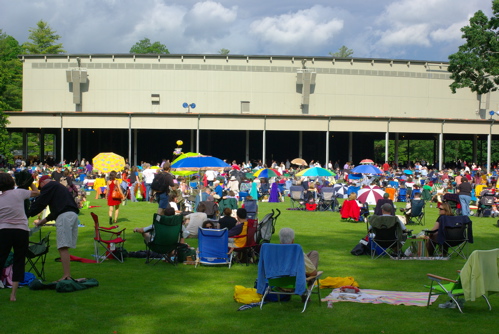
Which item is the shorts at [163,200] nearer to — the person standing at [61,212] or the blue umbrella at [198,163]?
the blue umbrella at [198,163]

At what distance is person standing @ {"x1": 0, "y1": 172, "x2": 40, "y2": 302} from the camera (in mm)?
7328

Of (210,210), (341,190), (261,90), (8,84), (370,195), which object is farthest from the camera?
(8,84)

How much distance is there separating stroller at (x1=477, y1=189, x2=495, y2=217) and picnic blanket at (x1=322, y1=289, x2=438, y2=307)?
13.0 m

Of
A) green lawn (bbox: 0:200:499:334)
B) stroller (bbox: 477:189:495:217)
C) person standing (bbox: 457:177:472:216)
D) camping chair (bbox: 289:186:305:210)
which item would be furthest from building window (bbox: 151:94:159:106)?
green lawn (bbox: 0:200:499:334)

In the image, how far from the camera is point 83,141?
55.9 meters

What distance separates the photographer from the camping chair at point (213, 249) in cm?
1038

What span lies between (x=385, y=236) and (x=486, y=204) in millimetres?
10217

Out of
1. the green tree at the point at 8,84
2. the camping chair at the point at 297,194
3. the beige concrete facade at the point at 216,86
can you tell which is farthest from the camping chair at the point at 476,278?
the beige concrete facade at the point at 216,86

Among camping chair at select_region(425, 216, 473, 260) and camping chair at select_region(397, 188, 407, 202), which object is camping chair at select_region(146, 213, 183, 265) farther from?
camping chair at select_region(397, 188, 407, 202)

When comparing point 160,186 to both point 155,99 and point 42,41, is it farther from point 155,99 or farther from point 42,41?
point 42,41

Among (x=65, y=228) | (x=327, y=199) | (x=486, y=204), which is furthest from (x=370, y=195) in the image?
(x=65, y=228)

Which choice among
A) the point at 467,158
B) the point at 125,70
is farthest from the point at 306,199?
the point at 467,158

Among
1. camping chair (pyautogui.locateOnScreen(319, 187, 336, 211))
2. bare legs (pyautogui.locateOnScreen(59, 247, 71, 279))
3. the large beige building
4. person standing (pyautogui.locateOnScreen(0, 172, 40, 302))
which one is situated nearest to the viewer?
person standing (pyautogui.locateOnScreen(0, 172, 40, 302))

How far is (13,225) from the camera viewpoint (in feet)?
24.1
